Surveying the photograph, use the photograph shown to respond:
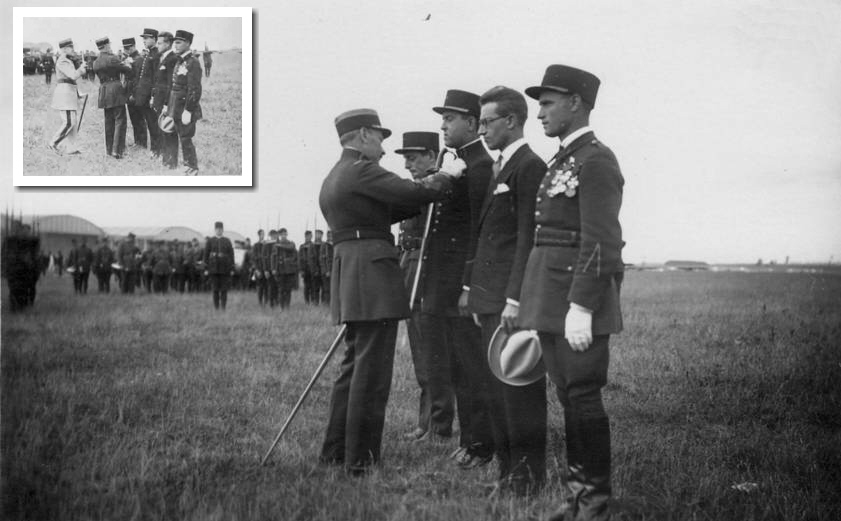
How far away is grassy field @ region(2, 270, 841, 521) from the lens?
359 centimetres

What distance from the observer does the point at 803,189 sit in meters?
4.99

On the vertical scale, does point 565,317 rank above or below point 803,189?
below

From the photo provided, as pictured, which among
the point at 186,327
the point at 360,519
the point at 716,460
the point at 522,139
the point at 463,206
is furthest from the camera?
the point at 186,327

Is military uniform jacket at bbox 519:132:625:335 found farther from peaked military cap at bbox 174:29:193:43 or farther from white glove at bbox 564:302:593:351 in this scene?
peaked military cap at bbox 174:29:193:43

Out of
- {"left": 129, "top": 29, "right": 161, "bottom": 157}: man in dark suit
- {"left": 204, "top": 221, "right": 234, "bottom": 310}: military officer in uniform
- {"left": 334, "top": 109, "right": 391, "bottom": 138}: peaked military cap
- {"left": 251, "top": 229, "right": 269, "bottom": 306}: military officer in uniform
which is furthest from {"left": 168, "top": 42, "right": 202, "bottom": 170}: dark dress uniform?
{"left": 251, "top": 229, "right": 269, "bottom": 306}: military officer in uniform

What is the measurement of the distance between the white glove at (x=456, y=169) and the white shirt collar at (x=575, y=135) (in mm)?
859

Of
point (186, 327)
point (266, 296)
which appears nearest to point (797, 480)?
point (186, 327)

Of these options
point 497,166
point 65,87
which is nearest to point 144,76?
point 65,87

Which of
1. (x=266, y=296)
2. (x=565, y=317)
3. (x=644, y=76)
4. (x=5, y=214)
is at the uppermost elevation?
(x=644, y=76)

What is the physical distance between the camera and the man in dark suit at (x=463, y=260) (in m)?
4.29

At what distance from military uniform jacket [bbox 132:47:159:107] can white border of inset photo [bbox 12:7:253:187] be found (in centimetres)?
23

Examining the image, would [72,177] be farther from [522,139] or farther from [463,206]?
[522,139]

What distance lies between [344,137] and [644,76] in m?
2.11

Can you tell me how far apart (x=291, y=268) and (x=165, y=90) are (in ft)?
29.7
